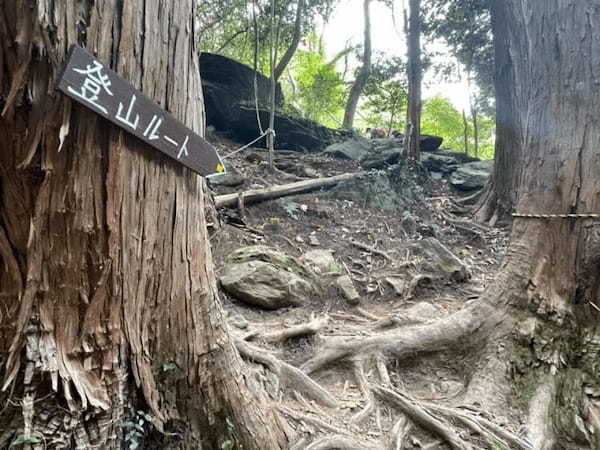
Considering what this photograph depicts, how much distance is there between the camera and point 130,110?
1214 mm

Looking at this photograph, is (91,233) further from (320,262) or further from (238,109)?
(238,109)

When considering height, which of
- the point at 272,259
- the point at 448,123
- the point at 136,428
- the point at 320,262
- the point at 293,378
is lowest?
the point at 293,378

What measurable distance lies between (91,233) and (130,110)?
17.8 inches

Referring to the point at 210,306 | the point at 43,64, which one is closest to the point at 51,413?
the point at 210,306

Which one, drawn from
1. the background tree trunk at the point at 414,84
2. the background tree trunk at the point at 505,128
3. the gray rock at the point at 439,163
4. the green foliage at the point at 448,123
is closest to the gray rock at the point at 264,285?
the background tree trunk at the point at 505,128

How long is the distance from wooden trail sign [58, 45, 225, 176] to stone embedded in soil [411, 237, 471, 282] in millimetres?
4418

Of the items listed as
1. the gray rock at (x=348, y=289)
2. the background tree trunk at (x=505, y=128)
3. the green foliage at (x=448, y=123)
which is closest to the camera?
the gray rock at (x=348, y=289)

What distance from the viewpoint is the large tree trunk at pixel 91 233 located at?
1.11m

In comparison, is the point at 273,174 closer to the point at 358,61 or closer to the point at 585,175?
the point at 585,175

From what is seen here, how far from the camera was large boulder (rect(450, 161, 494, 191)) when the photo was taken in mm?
9352

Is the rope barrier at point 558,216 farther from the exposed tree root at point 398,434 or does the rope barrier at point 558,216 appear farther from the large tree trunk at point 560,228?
the exposed tree root at point 398,434

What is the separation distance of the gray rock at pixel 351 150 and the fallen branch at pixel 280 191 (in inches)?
65.6

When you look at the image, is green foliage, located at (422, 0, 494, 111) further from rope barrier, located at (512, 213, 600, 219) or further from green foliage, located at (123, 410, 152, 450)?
Result: green foliage, located at (123, 410, 152, 450)

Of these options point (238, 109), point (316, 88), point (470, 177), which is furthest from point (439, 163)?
point (238, 109)
